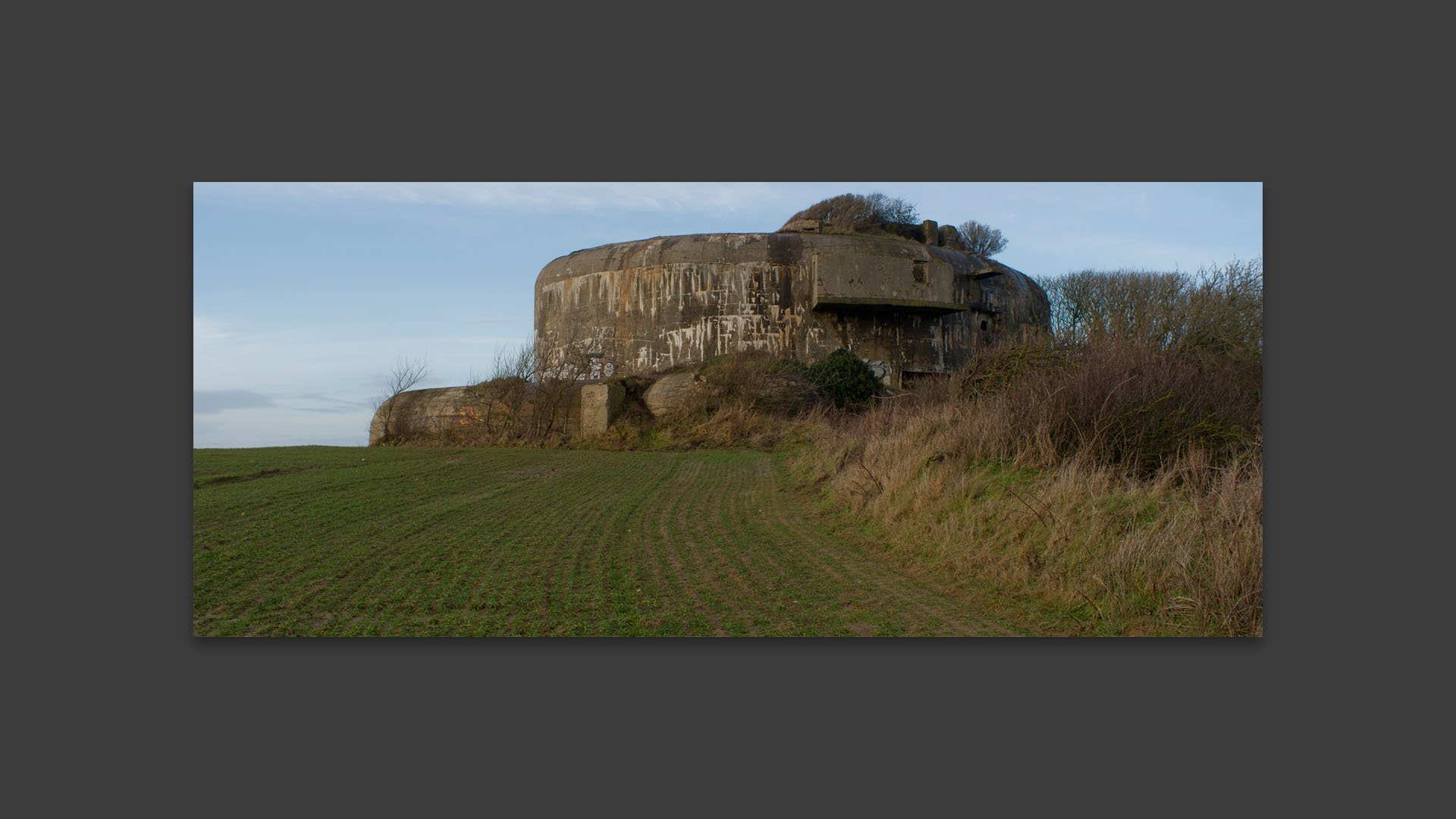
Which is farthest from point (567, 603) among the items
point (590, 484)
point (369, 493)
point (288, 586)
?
point (590, 484)

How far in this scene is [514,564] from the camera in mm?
6098

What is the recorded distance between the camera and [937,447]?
8.92 meters

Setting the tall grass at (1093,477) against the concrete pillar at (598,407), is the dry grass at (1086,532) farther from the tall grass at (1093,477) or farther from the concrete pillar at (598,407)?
the concrete pillar at (598,407)

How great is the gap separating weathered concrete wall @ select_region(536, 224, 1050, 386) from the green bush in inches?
75.0

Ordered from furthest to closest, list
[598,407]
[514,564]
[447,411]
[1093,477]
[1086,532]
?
[447,411] → [598,407] → [1093,477] → [514,564] → [1086,532]

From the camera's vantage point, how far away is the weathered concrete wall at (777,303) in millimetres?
25531

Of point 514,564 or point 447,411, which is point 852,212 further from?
point 514,564

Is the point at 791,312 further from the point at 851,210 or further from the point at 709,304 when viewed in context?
the point at 851,210

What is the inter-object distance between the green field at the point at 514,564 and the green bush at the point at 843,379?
41.4 feet

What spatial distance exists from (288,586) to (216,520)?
1.73 m

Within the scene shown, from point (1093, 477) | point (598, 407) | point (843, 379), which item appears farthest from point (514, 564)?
point (843, 379)

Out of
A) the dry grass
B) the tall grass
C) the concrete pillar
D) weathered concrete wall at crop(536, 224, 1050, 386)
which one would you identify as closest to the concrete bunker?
weathered concrete wall at crop(536, 224, 1050, 386)

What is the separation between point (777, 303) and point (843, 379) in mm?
3913

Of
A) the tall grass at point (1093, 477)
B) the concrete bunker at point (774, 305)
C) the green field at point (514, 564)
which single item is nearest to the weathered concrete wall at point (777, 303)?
the concrete bunker at point (774, 305)
